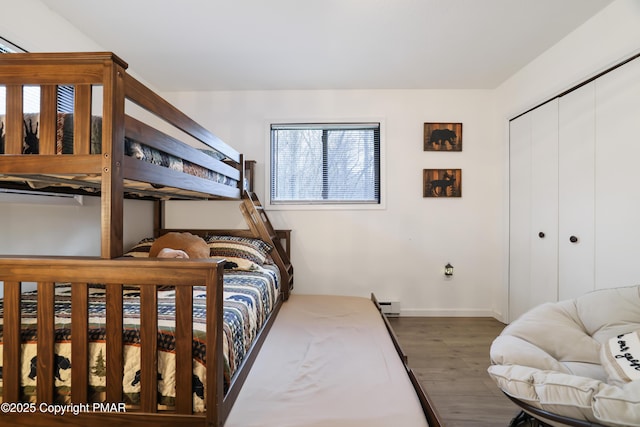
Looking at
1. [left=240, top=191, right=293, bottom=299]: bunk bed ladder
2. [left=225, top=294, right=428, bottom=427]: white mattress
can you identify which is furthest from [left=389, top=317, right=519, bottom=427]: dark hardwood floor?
[left=240, top=191, right=293, bottom=299]: bunk bed ladder

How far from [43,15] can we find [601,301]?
12.0 feet

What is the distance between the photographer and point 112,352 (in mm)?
953

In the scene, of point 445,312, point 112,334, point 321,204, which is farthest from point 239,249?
point 445,312

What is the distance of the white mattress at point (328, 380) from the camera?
3.63 feet

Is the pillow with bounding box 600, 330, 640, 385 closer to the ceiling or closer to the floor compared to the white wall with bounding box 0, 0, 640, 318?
closer to the floor

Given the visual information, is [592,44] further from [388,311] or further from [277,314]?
[277,314]

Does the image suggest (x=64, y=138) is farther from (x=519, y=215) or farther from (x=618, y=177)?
(x=519, y=215)

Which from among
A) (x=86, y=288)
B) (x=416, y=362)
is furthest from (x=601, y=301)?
(x=86, y=288)

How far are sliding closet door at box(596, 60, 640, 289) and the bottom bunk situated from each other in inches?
91.6

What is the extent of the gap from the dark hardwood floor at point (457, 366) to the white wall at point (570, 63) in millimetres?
635

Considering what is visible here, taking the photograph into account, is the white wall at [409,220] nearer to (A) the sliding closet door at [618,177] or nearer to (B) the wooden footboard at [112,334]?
(A) the sliding closet door at [618,177]

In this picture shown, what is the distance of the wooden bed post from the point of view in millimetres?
946

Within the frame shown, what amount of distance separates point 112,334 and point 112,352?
0.20 feet

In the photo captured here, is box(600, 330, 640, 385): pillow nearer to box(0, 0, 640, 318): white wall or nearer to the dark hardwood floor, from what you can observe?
the dark hardwood floor
